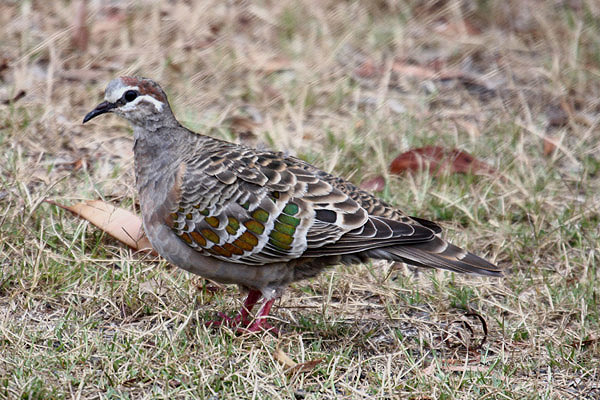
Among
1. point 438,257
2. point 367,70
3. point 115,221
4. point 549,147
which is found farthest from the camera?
point 367,70

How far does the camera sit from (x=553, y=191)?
5715 millimetres

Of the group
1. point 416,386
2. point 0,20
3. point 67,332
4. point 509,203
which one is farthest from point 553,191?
point 0,20

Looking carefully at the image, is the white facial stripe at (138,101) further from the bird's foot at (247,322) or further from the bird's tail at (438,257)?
the bird's tail at (438,257)

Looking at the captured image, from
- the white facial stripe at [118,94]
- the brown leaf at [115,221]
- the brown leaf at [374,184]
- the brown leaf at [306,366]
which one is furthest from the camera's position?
the brown leaf at [374,184]

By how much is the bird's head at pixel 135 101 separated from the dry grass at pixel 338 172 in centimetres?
75

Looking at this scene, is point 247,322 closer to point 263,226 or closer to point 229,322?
point 229,322

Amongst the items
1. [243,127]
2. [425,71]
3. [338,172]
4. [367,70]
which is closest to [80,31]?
[243,127]

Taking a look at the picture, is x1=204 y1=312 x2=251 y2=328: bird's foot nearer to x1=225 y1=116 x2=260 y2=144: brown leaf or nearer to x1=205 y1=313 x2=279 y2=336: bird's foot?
x1=205 y1=313 x2=279 y2=336: bird's foot

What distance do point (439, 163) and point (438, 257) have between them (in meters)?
1.81

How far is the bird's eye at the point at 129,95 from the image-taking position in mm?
4348

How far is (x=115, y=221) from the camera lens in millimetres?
4922

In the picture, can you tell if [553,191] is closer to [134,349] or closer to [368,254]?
[368,254]

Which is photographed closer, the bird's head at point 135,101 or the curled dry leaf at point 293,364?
the curled dry leaf at point 293,364

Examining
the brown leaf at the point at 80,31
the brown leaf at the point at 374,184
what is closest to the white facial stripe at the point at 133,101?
the brown leaf at the point at 374,184
